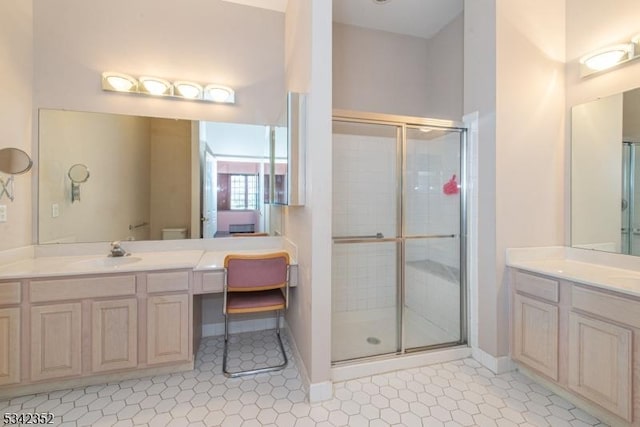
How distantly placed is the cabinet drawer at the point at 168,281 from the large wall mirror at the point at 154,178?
25.2 inches

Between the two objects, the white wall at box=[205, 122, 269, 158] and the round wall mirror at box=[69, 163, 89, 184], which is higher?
the white wall at box=[205, 122, 269, 158]

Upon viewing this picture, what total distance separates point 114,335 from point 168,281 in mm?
467

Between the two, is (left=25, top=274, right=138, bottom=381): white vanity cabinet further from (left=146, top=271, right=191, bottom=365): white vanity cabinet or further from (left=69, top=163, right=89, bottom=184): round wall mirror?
(left=69, top=163, right=89, bottom=184): round wall mirror

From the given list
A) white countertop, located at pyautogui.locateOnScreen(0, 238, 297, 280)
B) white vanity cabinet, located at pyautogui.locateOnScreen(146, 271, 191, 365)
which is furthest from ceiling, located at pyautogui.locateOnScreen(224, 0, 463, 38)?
white vanity cabinet, located at pyautogui.locateOnScreen(146, 271, 191, 365)

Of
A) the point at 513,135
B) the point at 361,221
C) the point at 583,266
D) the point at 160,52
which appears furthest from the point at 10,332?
the point at 583,266

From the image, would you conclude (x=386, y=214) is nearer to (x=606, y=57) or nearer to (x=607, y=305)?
(x=607, y=305)

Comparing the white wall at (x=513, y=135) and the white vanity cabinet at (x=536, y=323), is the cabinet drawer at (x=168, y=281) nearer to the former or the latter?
the white wall at (x=513, y=135)

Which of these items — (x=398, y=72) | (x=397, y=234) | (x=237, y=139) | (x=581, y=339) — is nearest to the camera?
(x=581, y=339)

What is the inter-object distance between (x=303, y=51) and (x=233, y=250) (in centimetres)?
178

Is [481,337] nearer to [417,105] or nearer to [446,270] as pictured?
[446,270]

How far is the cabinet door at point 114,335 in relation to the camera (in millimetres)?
1832

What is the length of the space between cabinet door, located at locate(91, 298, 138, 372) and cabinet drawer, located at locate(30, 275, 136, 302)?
7cm

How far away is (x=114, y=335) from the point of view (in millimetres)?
1863

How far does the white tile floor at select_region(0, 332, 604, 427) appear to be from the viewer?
1.60m
